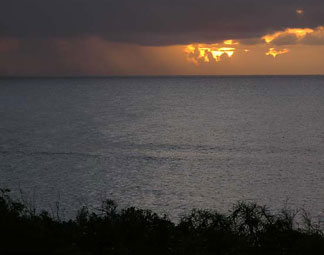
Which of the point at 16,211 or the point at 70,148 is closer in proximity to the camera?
the point at 16,211

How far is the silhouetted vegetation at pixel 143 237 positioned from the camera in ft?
50.5

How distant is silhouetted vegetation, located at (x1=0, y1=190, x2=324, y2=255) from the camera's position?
15.4 metres

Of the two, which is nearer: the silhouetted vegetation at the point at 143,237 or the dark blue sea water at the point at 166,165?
the silhouetted vegetation at the point at 143,237

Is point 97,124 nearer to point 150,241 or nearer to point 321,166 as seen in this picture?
point 321,166

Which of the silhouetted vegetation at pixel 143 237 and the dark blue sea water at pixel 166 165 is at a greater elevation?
the silhouetted vegetation at pixel 143 237

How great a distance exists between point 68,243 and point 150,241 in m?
2.51

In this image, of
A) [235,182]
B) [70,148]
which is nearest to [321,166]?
[235,182]

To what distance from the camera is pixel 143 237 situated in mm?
16375

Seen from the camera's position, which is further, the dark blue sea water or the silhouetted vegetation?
the dark blue sea water

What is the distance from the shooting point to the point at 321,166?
2010 inches

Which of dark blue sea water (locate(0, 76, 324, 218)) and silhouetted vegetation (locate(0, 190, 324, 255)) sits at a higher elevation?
silhouetted vegetation (locate(0, 190, 324, 255))

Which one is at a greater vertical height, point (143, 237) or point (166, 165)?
point (143, 237)

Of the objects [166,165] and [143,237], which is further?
[166,165]

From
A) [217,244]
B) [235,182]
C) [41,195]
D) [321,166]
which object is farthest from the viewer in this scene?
[321,166]
